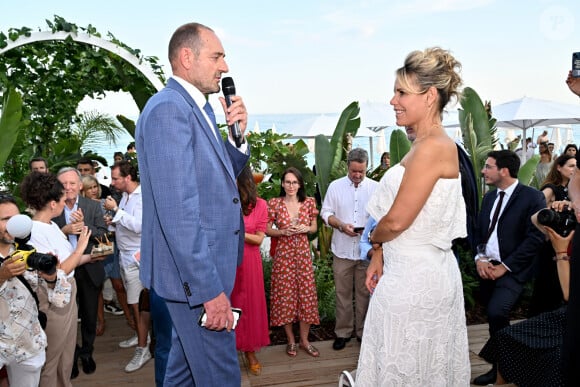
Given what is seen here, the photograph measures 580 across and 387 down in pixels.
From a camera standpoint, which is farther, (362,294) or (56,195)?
(362,294)

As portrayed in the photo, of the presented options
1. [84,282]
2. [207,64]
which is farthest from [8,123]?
[207,64]

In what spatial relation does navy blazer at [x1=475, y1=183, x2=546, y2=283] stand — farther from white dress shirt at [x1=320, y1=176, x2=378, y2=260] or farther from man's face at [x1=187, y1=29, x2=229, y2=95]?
man's face at [x1=187, y1=29, x2=229, y2=95]

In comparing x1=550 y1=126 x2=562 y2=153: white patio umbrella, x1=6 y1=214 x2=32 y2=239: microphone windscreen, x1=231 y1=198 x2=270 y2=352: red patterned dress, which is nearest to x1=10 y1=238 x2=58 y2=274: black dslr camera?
x1=6 y1=214 x2=32 y2=239: microphone windscreen

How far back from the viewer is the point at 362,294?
5.52 metres

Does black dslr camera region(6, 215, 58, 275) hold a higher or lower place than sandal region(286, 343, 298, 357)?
higher

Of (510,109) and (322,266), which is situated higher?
(510,109)

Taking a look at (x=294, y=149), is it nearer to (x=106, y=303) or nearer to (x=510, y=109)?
(x=106, y=303)

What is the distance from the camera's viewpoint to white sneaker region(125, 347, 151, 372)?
16.0 feet

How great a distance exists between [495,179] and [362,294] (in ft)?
6.10

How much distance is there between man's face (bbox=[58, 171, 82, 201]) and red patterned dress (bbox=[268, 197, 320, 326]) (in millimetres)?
1826

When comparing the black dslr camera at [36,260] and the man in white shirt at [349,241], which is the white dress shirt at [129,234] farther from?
the black dslr camera at [36,260]

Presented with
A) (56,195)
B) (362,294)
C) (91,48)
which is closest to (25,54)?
(91,48)

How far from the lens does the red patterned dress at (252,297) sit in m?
4.72

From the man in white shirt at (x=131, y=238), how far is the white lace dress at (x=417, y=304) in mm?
3000
